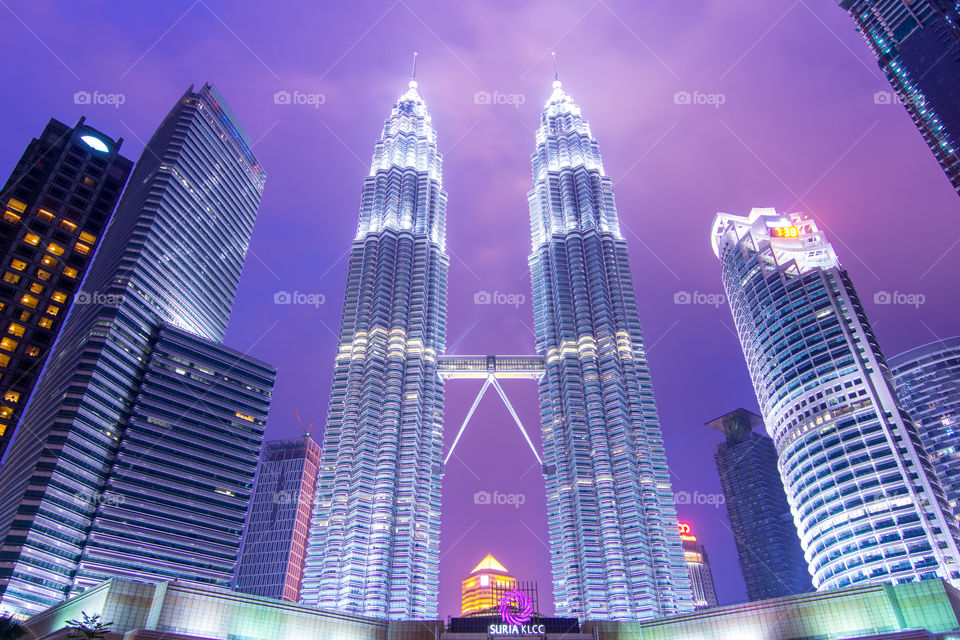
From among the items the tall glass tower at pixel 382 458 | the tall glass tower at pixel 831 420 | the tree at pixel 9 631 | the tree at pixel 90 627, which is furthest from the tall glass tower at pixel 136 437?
the tall glass tower at pixel 831 420

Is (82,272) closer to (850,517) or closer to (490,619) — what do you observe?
(490,619)

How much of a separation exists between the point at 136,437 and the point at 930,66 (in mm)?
224103

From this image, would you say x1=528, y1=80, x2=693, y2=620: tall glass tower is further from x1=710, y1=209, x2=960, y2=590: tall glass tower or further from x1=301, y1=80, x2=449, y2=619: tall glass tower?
x1=301, y1=80, x2=449, y2=619: tall glass tower

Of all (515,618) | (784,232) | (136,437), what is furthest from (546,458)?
(136,437)

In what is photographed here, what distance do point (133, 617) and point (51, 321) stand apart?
82.5m

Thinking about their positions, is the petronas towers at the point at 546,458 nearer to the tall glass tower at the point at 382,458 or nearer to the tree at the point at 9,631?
the tall glass tower at the point at 382,458

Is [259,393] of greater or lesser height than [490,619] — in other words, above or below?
above

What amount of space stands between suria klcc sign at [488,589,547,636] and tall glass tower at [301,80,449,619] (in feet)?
184

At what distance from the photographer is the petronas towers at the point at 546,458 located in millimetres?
149125

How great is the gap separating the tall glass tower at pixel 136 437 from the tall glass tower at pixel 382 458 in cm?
2841

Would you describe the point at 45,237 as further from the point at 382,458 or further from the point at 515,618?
the point at 515,618

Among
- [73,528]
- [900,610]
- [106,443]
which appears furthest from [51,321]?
[900,610]

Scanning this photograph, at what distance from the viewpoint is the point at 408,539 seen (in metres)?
157

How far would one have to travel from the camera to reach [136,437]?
162 metres
